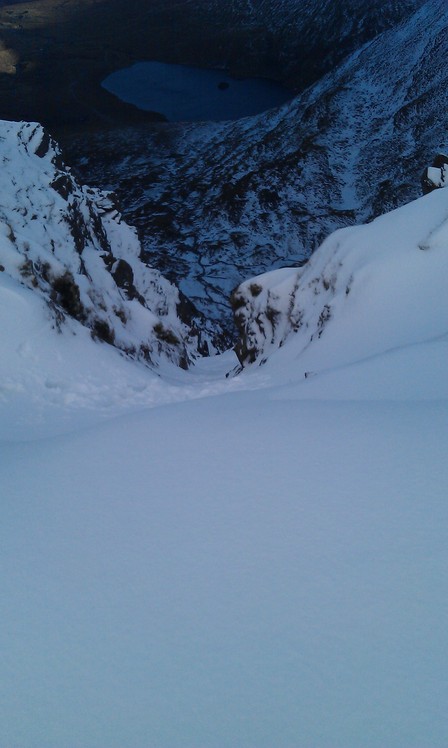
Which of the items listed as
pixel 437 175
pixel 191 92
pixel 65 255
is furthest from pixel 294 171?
pixel 191 92

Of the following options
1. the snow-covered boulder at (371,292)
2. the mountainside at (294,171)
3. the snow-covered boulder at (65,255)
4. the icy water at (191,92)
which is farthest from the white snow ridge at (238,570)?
the icy water at (191,92)

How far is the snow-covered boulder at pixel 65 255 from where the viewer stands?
545 inches

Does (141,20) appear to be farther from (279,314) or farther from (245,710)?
(245,710)

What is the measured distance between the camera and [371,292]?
1087 cm

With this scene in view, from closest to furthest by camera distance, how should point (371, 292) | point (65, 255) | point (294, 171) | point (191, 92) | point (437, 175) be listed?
point (371, 292) < point (65, 255) < point (437, 175) < point (294, 171) < point (191, 92)

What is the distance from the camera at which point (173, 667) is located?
2.22m

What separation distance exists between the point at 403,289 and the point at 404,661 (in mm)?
9132

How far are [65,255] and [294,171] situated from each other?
42.2 m

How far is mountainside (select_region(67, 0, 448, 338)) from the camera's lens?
4738cm

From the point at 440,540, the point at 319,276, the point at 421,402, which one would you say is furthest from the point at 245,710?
the point at 319,276

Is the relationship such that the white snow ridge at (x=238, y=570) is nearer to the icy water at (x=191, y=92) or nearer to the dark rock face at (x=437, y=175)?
the dark rock face at (x=437, y=175)

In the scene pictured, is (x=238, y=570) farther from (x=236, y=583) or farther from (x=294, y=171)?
(x=294, y=171)

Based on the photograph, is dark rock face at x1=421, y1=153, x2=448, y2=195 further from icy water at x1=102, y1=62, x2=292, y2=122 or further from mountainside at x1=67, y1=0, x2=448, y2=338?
icy water at x1=102, y1=62, x2=292, y2=122

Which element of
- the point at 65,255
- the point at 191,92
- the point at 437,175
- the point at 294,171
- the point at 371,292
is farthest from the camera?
the point at 191,92
